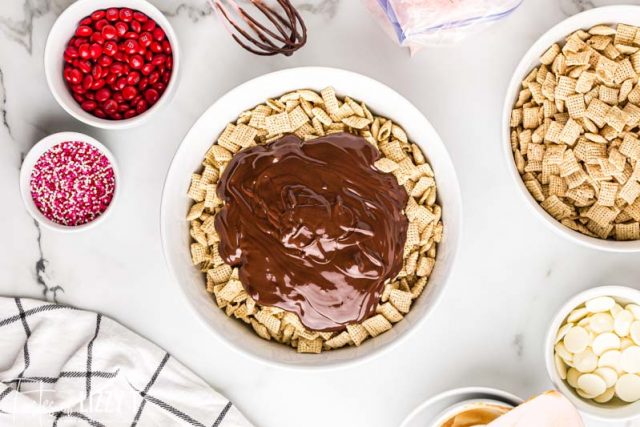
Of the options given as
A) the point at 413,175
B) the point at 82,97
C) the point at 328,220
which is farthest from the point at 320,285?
the point at 82,97

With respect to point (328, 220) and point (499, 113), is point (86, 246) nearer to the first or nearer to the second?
point (328, 220)

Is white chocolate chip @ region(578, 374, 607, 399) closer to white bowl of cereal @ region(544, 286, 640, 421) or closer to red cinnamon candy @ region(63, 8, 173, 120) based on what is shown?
white bowl of cereal @ region(544, 286, 640, 421)

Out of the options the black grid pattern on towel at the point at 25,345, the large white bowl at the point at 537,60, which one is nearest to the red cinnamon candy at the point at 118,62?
the black grid pattern on towel at the point at 25,345

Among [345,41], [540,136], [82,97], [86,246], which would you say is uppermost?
[82,97]

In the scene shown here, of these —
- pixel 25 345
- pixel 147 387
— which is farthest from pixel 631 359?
pixel 25 345

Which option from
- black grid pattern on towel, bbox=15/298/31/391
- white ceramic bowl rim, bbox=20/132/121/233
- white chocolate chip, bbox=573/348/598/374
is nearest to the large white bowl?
white chocolate chip, bbox=573/348/598/374

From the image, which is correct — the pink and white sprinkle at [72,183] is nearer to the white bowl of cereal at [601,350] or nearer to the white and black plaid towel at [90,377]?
the white and black plaid towel at [90,377]
